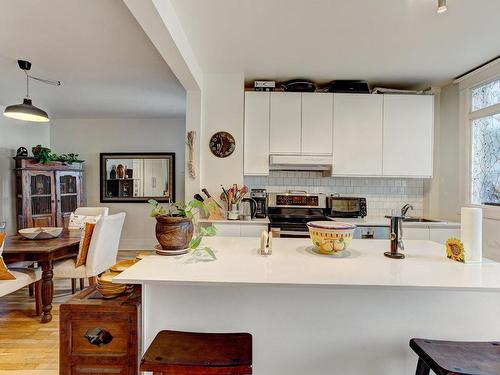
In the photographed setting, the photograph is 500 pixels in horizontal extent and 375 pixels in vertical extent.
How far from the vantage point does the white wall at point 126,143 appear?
16.5ft

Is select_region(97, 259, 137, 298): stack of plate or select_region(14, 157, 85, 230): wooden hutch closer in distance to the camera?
select_region(97, 259, 137, 298): stack of plate

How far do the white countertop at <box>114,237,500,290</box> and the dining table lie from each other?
159cm

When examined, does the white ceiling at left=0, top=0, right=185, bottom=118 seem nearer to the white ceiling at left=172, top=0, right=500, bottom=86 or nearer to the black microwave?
the white ceiling at left=172, top=0, right=500, bottom=86

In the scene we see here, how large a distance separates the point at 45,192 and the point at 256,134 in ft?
11.3

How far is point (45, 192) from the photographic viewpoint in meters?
4.21

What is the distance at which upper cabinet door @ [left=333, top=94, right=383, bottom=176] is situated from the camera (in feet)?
10.3

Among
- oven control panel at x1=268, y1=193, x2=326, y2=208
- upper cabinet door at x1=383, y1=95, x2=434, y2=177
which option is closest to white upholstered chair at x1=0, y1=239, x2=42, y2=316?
oven control panel at x1=268, y1=193, x2=326, y2=208

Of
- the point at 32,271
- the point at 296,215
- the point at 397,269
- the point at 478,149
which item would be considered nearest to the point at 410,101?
the point at 478,149

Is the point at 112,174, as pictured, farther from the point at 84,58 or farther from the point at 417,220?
the point at 417,220

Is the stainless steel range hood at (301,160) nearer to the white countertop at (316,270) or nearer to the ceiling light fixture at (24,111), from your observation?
the white countertop at (316,270)

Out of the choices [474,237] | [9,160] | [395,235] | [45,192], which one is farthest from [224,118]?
[9,160]

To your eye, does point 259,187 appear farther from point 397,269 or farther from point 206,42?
point 397,269

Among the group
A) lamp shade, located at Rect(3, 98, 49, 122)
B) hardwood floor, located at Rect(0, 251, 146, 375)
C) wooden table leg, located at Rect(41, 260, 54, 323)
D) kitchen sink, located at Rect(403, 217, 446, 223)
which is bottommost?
hardwood floor, located at Rect(0, 251, 146, 375)

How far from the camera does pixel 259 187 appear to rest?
3443 mm
